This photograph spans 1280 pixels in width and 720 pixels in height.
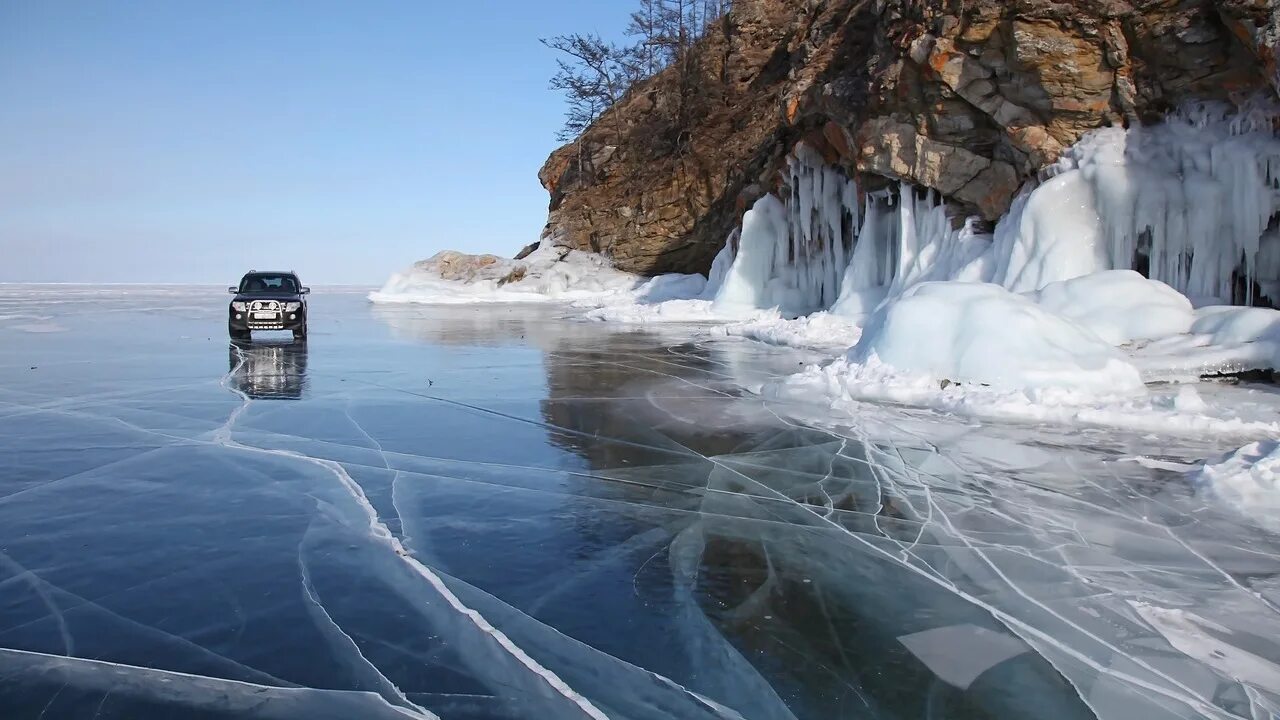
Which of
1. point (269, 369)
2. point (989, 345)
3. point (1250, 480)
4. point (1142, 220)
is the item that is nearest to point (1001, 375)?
point (989, 345)

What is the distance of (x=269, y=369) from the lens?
13.1 m

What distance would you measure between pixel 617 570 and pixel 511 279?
3755cm

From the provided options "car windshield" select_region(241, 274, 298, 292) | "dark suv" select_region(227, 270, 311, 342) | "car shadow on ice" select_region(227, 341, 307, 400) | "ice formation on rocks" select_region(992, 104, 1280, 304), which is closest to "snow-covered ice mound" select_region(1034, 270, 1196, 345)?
"ice formation on rocks" select_region(992, 104, 1280, 304)

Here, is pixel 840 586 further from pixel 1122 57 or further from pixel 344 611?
pixel 1122 57

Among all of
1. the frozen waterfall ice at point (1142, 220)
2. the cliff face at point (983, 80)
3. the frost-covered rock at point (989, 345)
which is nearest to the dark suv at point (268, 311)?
the frost-covered rock at point (989, 345)

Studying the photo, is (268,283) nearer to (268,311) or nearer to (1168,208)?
(268,311)

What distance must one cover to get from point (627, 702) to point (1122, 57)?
16127 mm

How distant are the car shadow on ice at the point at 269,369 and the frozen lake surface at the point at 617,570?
1.80 meters

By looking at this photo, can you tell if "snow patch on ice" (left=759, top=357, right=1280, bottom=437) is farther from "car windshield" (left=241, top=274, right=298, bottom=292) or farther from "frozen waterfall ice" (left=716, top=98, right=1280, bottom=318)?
"car windshield" (left=241, top=274, right=298, bottom=292)

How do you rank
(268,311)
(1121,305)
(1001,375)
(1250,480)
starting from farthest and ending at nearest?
1. (268,311)
2. (1121,305)
3. (1001,375)
4. (1250,480)

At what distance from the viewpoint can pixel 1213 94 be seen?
14.2 metres

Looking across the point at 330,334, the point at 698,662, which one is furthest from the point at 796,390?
the point at 330,334

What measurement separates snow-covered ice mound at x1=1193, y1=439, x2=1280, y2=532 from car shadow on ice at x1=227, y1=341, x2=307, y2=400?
9.20 meters

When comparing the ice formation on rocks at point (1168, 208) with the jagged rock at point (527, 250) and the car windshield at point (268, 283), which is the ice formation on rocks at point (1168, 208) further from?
the jagged rock at point (527, 250)
